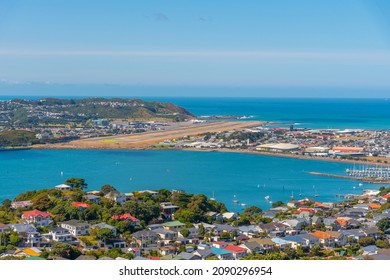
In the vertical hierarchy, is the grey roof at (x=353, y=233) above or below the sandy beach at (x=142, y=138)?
above

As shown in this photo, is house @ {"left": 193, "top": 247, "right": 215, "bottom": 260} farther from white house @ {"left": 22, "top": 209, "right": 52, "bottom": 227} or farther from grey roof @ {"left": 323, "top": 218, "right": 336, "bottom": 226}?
grey roof @ {"left": 323, "top": 218, "right": 336, "bottom": 226}

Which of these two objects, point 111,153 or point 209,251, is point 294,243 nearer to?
point 209,251

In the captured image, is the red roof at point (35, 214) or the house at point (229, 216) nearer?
the red roof at point (35, 214)

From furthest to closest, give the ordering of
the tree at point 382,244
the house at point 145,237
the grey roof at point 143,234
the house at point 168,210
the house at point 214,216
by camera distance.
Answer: the house at point 214,216 → the house at point 168,210 → the grey roof at point 143,234 → the house at point 145,237 → the tree at point 382,244

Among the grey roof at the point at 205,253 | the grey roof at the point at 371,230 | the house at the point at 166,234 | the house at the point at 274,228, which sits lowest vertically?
the house at the point at 274,228

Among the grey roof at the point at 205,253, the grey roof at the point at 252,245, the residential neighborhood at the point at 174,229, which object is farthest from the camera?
the grey roof at the point at 252,245

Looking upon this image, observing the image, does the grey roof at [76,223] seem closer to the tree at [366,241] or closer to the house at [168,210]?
the house at [168,210]

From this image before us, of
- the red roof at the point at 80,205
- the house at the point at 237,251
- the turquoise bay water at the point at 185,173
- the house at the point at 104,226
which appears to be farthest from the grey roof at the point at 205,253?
the turquoise bay water at the point at 185,173

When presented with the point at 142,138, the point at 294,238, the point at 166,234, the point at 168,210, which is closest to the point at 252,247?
the point at 294,238
